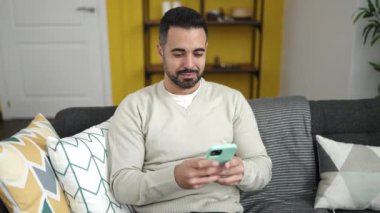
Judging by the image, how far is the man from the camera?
4.04 ft

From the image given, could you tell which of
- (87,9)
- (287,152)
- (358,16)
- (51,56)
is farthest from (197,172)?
(51,56)

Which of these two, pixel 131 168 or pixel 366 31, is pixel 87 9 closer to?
pixel 366 31

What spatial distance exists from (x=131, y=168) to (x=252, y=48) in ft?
8.40

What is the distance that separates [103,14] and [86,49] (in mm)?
384

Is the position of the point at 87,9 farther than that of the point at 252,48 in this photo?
No

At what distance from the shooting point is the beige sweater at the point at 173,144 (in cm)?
122

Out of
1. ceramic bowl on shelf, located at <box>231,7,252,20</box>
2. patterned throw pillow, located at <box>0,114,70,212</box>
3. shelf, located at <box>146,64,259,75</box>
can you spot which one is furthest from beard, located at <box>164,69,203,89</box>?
ceramic bowl on shelf, located at <box>231,7,252,20</box>

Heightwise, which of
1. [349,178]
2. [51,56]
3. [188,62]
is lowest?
[349,178]

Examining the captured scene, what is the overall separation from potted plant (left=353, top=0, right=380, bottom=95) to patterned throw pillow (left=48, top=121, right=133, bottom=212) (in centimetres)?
177

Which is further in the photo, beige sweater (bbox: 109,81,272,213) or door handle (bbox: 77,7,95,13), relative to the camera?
door handle (bbox: 77,7,95,13)

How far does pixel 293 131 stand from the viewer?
5.15ft

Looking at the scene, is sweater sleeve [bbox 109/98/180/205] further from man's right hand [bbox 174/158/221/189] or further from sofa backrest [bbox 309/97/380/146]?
sofa backrest [bbox 309/97/380/146]

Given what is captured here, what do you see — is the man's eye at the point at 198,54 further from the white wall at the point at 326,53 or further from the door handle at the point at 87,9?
the door handle at the point at 87,9

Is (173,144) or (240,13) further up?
(240,13)
